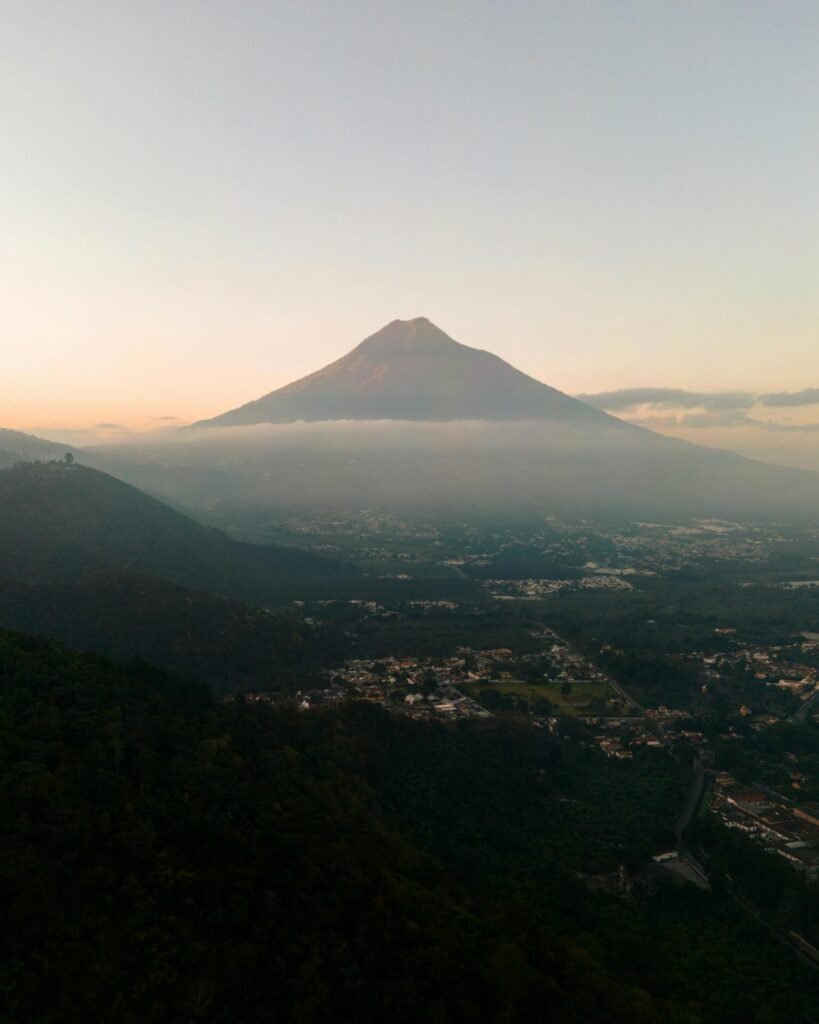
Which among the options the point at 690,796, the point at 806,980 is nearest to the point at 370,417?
the point at 690,796

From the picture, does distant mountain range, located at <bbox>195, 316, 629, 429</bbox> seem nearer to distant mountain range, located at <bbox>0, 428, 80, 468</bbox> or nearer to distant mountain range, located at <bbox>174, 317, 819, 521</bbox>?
distant mountain range, located at <bbox>174, 317, 819, 521</bbox>

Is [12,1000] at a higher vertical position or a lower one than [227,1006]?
higher

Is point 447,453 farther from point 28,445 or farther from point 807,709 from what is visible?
point 807,709

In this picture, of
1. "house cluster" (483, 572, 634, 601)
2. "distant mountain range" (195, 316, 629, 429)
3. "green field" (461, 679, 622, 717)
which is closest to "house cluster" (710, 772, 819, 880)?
"green field" (461, 679, 622, 717)

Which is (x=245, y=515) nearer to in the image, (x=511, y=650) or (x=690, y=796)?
(x=511, y=650)

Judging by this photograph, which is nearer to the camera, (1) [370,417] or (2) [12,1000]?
Result: (2) [12,1000]
